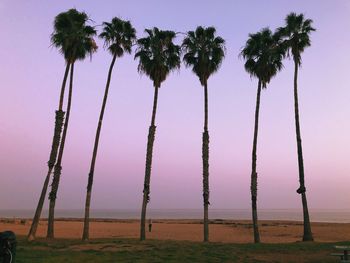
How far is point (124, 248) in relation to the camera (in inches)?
859

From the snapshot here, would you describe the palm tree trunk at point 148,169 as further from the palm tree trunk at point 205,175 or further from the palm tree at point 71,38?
the palm tree at point 71,38

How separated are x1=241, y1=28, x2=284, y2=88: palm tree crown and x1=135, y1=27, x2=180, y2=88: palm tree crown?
221 inches

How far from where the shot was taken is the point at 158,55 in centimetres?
3141

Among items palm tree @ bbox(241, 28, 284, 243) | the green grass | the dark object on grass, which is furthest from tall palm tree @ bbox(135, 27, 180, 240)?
the dark object on grass

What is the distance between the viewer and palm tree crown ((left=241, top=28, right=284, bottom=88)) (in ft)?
103

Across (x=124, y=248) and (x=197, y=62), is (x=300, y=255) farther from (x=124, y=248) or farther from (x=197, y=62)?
(x=197, y=62)

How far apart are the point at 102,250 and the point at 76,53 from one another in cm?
1570

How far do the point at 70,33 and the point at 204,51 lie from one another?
395 inches

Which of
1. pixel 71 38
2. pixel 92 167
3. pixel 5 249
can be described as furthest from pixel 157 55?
pixel 5 249

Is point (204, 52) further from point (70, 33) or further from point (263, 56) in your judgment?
point (70, 33)

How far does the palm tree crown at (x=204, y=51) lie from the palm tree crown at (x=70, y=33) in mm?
8010

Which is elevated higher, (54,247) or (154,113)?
(154,113)

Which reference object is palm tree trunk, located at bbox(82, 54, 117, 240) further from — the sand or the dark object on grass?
the dark object on grass

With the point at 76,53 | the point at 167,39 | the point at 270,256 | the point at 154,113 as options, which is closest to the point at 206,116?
the point at 154,113
